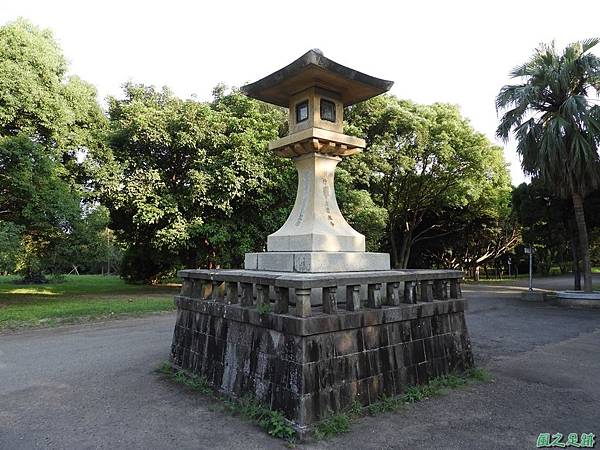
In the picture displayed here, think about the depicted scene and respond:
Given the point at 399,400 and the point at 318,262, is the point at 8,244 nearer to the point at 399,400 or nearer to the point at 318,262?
the point at 318,262

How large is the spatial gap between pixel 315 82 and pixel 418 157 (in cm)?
1546

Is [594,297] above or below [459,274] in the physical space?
below

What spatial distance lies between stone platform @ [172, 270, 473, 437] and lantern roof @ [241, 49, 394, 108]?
3073 mm

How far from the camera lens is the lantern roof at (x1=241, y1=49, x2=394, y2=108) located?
5.82 meters

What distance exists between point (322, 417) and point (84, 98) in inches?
591

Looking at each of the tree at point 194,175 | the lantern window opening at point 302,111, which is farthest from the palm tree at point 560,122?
the lantern window opening at point 302,111

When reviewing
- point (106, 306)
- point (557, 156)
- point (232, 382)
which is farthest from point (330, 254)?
point (557, 156)

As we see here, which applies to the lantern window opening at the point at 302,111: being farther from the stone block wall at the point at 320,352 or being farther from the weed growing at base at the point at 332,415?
the weed growing at base at the point at 332,415

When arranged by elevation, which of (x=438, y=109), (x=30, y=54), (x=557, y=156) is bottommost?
(x=557, y=156)

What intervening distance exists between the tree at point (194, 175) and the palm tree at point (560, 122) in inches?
363

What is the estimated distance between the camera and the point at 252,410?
14.6 feet

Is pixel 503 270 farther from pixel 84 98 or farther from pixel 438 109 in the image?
pixel 84 98

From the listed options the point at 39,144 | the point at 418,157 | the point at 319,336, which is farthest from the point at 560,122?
the point at 39,144

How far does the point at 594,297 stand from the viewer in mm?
14211
